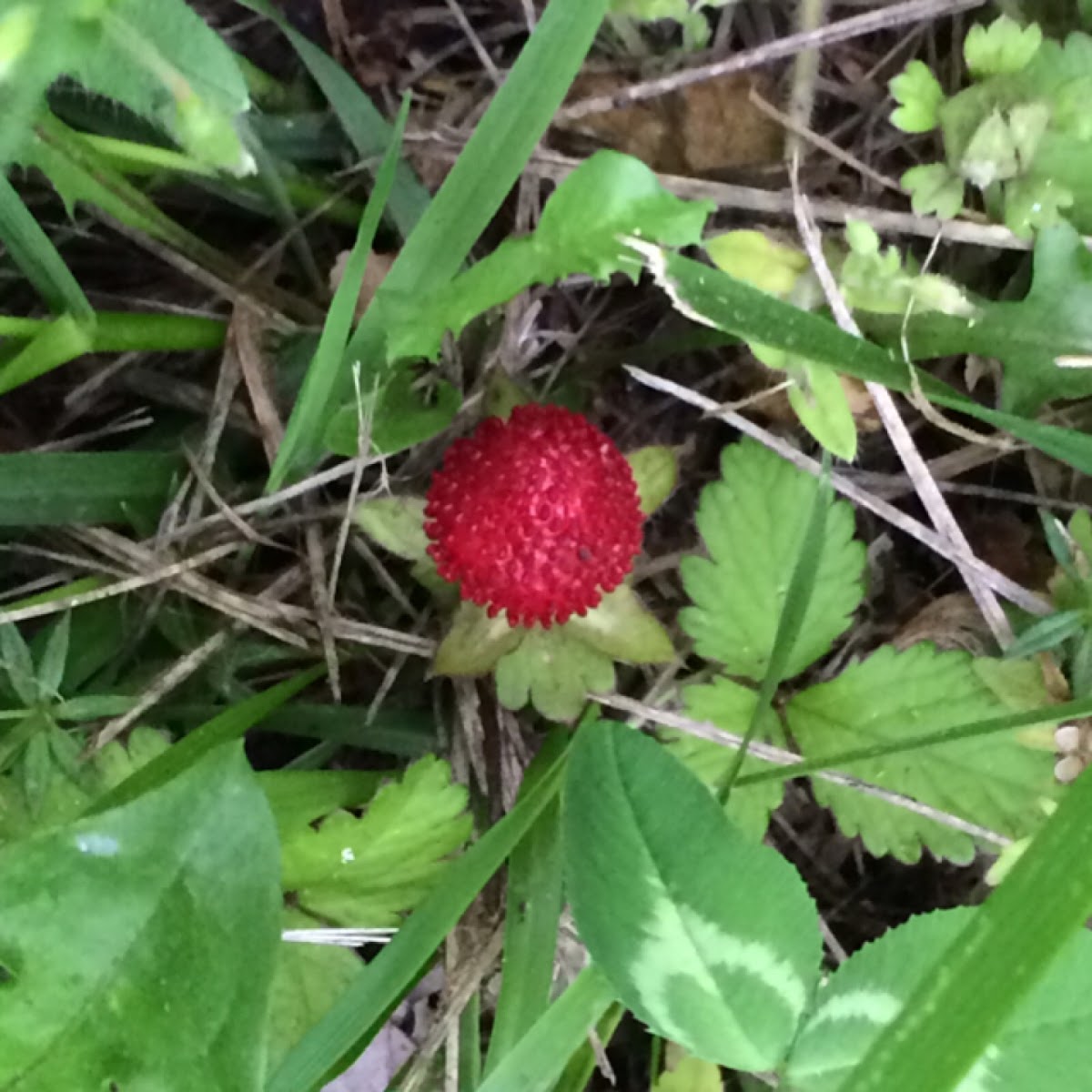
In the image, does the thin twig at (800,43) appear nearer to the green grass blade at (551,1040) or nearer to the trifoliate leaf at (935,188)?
the trifoliate leaf at (935,188)

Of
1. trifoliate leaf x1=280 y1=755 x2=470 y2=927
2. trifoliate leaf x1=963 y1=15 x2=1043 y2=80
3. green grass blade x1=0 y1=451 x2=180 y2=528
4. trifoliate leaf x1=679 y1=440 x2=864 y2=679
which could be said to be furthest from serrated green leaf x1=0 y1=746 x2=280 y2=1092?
trifoliate leaf x1=963 y1=15 x2=1043 y2=80

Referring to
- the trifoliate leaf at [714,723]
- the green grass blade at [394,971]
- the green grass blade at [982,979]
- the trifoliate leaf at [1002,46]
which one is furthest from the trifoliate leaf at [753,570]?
the green grass blade at [982,979]

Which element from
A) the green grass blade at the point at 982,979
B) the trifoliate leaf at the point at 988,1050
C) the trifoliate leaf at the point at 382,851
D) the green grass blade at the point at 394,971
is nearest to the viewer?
the green grass blade at the point at 982,979

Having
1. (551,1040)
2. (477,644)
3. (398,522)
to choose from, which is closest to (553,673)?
(477,644)

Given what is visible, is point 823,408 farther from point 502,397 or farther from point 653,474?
point 502,397

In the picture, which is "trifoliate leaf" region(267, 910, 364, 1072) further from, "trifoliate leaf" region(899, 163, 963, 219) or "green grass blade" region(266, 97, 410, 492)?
"trifoliate leaf" region(899, 163, 963, 219)

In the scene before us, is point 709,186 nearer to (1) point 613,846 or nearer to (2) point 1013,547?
(2) point 1013,547
